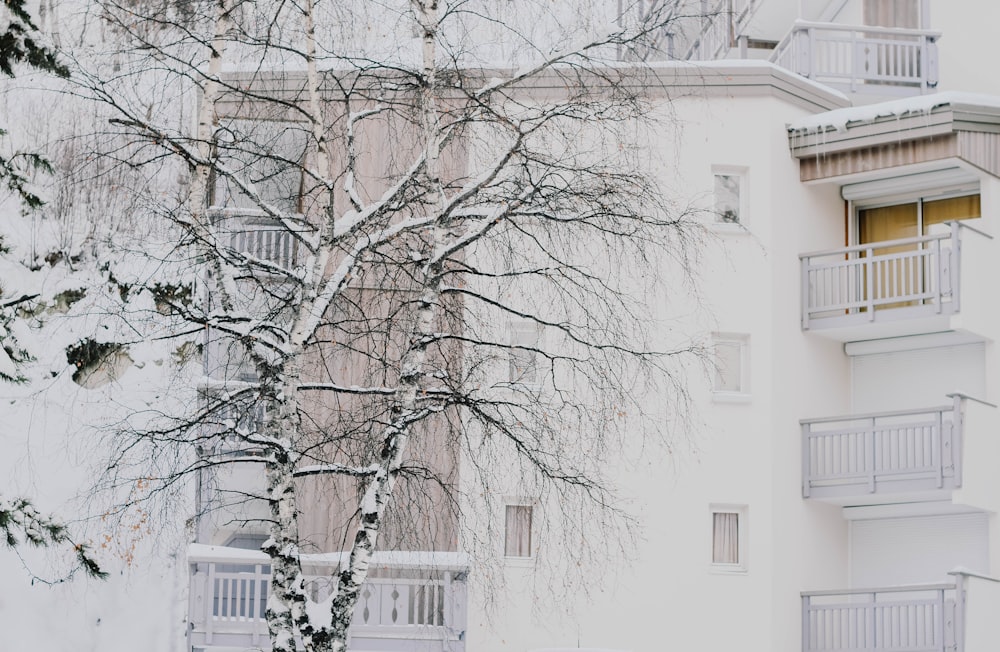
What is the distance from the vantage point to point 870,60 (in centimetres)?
2797

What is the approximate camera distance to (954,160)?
24953mm

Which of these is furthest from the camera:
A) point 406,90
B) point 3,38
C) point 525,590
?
point 525,590

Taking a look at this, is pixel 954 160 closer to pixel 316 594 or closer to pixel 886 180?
pixel 886 180

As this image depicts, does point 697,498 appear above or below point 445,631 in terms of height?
above

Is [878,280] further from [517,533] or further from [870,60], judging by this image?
[517,533]

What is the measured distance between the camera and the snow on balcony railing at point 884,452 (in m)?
23.7

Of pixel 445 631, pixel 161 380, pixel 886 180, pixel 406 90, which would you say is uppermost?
pixel 886 180

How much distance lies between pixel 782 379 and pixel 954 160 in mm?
4128

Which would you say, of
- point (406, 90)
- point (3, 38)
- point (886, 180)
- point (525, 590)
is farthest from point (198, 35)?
point (886, 180)

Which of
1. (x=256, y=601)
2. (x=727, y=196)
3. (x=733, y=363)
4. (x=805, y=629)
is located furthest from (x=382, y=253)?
(x=805, y=629)

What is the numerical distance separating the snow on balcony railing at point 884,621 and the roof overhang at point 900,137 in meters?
6.40

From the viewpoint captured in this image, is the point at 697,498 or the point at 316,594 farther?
the point at 697,498

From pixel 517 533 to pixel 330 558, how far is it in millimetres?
3534

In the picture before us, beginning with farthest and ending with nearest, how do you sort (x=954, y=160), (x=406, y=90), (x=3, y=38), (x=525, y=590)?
(x=954, y=160) < (x=525, y=590) < (x=3, y=38) < (x=406, y=90)
